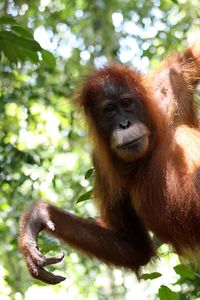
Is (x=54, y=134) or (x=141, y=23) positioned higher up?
(x=141, y=23)

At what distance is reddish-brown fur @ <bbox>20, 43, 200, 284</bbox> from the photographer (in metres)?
3.11

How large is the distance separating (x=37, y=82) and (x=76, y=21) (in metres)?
2.12

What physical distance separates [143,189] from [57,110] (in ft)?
10.8

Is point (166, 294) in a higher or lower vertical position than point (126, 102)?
lower

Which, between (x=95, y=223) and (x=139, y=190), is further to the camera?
(x=95, y=223)

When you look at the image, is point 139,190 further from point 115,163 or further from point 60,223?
point 60,223

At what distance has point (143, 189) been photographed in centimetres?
322

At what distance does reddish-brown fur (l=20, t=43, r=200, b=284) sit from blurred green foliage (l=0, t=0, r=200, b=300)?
18 centimetres

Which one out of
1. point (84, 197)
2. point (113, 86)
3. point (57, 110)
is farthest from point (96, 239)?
point (57, 110)

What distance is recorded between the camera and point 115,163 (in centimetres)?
338

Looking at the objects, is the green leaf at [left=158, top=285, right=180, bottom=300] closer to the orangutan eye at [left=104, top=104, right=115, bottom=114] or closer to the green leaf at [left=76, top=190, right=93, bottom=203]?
the green leaf at [left=76, top=190, right=93, bottom=203]

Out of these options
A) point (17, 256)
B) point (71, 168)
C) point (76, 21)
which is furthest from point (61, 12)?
point (17, 256)

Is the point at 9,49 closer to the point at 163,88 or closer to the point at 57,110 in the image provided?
the point at 163,88

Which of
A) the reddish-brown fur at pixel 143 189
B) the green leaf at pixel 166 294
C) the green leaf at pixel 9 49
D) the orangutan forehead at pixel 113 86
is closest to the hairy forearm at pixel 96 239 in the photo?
the reddish-brown fur at pixel 143 189
